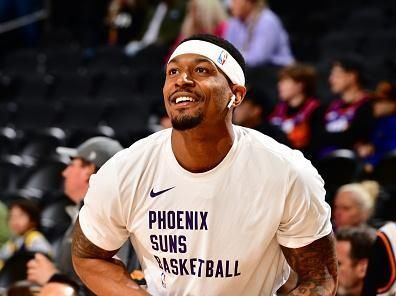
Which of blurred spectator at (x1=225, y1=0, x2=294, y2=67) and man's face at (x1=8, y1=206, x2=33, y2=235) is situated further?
blurred spectator at (x1=225, y1=0, x2=294, y2=67)

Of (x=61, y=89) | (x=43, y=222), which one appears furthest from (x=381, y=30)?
(x=43, y=222)

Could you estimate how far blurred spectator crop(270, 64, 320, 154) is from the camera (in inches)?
277

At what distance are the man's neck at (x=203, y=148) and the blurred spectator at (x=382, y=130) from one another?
12.5 ft

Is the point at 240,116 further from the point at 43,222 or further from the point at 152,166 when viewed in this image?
the point at 152,166

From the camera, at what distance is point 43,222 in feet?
22.7

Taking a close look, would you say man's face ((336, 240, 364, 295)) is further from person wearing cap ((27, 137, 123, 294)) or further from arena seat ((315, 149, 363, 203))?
arena seat ((315, 149, 363, 203))

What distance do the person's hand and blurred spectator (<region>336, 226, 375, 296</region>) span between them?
1457 mm

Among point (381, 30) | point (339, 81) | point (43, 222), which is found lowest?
point (43, 222)

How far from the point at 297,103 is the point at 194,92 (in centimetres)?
413

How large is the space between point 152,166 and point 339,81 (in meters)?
4.22

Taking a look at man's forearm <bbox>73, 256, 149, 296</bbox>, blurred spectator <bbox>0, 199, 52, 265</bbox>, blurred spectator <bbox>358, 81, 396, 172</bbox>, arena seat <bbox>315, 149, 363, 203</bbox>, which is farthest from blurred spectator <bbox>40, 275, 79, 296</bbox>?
blurred spectator <bbox>358, 81, 396, 172</bbox>

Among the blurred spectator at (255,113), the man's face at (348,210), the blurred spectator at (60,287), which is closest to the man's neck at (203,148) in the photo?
the blurred spectator at (60,287)

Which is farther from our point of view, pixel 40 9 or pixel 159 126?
pixel 40 9

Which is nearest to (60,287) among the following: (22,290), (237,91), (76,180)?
(22,290)
